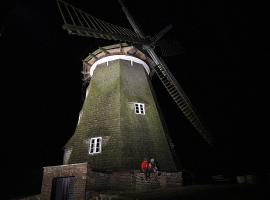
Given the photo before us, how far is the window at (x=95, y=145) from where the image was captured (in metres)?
13.7

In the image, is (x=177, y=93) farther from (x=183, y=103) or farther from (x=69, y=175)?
(x=69, y=175)

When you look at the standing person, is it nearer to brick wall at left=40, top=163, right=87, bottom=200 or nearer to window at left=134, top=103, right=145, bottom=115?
brick wall at left=40, top=163, right=87, bottom=200

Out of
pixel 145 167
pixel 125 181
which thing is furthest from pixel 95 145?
pixel 145 167

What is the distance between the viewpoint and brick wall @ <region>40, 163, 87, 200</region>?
11156mm

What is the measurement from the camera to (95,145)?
13.9 m

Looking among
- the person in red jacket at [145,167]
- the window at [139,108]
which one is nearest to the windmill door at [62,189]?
the person in red jacket at [145,167]

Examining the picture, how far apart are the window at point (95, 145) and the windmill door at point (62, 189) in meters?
1.92

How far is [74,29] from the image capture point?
12.0 m

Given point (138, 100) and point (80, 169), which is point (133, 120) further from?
point (80, 169)

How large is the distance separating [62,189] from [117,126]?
14.8 feet

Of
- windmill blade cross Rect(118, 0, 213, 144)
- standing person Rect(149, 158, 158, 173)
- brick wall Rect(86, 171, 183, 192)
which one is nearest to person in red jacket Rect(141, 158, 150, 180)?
standing person Rect(149, 158, 158, 173)

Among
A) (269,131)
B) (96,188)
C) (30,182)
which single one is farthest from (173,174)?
(30,182)

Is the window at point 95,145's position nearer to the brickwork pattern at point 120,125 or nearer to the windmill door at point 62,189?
the brickwork pattern at point 120,125

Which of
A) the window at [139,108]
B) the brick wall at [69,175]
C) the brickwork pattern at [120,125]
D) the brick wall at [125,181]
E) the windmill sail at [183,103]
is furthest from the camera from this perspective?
the windmill sail at [183,103]
